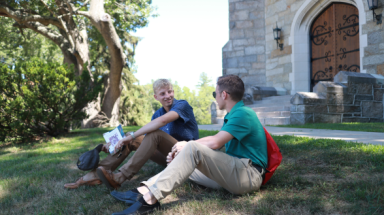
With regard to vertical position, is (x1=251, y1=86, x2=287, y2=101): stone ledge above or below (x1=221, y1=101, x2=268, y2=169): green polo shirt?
above

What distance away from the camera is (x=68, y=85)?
7434mm

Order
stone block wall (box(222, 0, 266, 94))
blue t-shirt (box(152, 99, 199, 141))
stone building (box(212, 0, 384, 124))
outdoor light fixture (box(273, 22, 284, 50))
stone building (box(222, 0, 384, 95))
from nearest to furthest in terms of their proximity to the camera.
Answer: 1. blue t-shirt (box(152, 99, 199, 141))
2. stone building (box(212, 0, 384, 124))
3. stone building (box(222, 0, 384, 95))
4. outdoor light fixture (box(273, 22, 284, 50))
5. stone block wall (box(222, 0, 266, 94))

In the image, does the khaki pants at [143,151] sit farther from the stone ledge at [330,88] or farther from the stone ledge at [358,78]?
the stone ledge at [358,78]

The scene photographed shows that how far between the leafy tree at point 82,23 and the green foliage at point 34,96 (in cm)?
228

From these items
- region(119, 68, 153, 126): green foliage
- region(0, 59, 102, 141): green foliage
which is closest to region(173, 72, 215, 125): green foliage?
region(119, 68, 153, 126): green foliage

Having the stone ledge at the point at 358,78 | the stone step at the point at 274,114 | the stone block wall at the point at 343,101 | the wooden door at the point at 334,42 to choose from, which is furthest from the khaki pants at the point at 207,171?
the wooden door at the point at 334,42

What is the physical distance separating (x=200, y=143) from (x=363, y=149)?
2187 mm

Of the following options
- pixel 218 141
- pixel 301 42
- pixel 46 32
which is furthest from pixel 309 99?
pixel 46 32

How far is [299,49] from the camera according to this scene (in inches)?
419

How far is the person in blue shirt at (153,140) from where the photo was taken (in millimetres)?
2904

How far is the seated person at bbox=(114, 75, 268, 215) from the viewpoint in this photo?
2230 millimetres

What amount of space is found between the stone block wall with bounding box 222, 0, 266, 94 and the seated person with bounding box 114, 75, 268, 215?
1054 centimetres

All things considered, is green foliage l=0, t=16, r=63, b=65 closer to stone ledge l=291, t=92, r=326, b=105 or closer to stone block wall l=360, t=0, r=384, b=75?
stone ledge l=291, t=92, r=326, b=105

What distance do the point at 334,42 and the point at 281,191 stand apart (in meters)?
8.66
